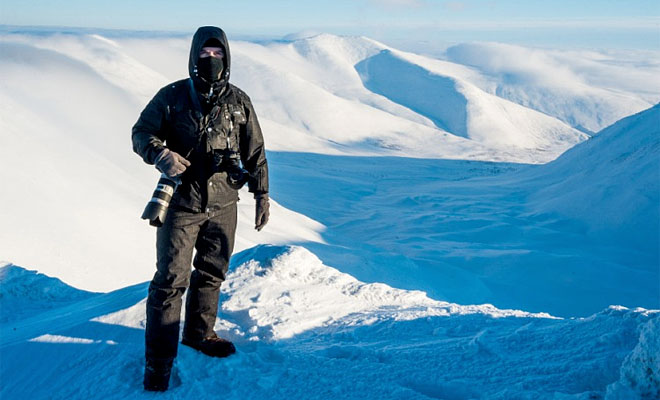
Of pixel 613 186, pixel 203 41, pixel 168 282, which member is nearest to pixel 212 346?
pixel 168 282

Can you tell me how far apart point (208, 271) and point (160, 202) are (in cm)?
60

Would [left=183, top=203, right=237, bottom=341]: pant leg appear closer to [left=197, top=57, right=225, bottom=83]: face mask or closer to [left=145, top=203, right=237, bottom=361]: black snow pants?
[left=145, top=203, right=237, bottom=361]: black snow pants

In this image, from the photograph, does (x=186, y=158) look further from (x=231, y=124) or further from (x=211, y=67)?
(x=211, y=67)

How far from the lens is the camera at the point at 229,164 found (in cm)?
251

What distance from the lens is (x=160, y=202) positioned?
2307 millimetres

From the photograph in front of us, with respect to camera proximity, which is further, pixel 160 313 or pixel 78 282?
pixel 78 282

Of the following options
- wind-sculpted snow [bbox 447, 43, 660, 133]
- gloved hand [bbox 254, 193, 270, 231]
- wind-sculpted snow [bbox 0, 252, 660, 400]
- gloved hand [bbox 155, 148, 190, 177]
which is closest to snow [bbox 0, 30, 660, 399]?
wind-sculpted snow [bbox 0, 252, 660, 400]

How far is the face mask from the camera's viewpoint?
2.45 meters

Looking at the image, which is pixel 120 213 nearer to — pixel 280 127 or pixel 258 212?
pixel 258 212

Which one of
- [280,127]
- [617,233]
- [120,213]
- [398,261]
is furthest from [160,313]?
[280,127]

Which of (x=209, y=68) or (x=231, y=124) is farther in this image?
(x=231, y=124)

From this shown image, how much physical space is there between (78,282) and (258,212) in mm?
4103

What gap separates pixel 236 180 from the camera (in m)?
2.62

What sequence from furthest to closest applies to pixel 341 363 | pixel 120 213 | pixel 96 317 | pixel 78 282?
pixel 120 213, pixel 78 282, pixel 96 317, pixel 341 363
